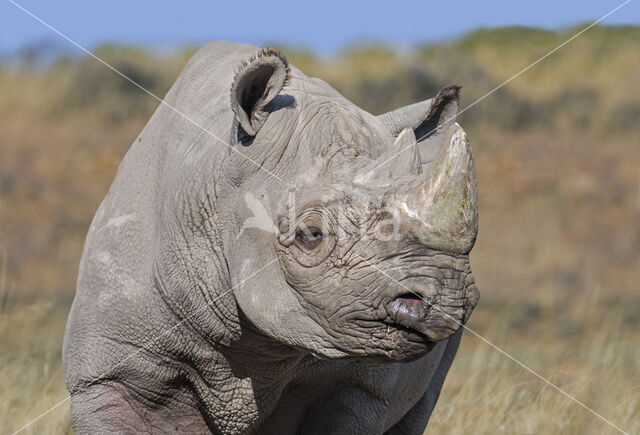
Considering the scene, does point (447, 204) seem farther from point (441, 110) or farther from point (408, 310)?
point (441, 110)

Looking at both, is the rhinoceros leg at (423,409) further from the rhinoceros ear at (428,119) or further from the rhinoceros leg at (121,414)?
the rhinoceros leg at (121,414)

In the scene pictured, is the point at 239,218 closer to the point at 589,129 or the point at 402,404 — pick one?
the point at 402,404

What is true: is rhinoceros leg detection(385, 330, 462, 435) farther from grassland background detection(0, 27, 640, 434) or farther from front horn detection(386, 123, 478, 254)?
front horn detection(386, 123, 478, 254)

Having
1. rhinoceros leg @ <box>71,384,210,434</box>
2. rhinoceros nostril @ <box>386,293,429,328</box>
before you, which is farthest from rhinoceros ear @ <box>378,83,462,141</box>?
rhinoceros leg @ <box>71,384,210,434</box>

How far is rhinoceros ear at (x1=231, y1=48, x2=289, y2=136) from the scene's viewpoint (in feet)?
14.4

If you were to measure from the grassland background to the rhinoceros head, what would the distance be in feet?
9.55

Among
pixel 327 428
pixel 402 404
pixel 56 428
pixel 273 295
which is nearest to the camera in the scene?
pixel 273 295

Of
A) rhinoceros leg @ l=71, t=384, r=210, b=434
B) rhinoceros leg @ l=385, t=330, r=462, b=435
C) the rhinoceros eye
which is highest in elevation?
the rhinoceros eye

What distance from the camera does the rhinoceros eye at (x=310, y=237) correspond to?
4146 millimetres

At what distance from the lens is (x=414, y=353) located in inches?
159

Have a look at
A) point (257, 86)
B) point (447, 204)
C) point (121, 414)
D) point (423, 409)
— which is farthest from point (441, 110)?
point (423, 409)

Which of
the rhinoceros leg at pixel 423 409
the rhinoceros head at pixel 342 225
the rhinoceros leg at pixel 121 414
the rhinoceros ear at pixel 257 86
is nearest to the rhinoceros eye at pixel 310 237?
the rhinoceros head at pixel 342 225

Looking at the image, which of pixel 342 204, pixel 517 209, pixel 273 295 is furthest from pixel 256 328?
pixel 517 209

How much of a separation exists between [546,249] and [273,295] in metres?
14.0
